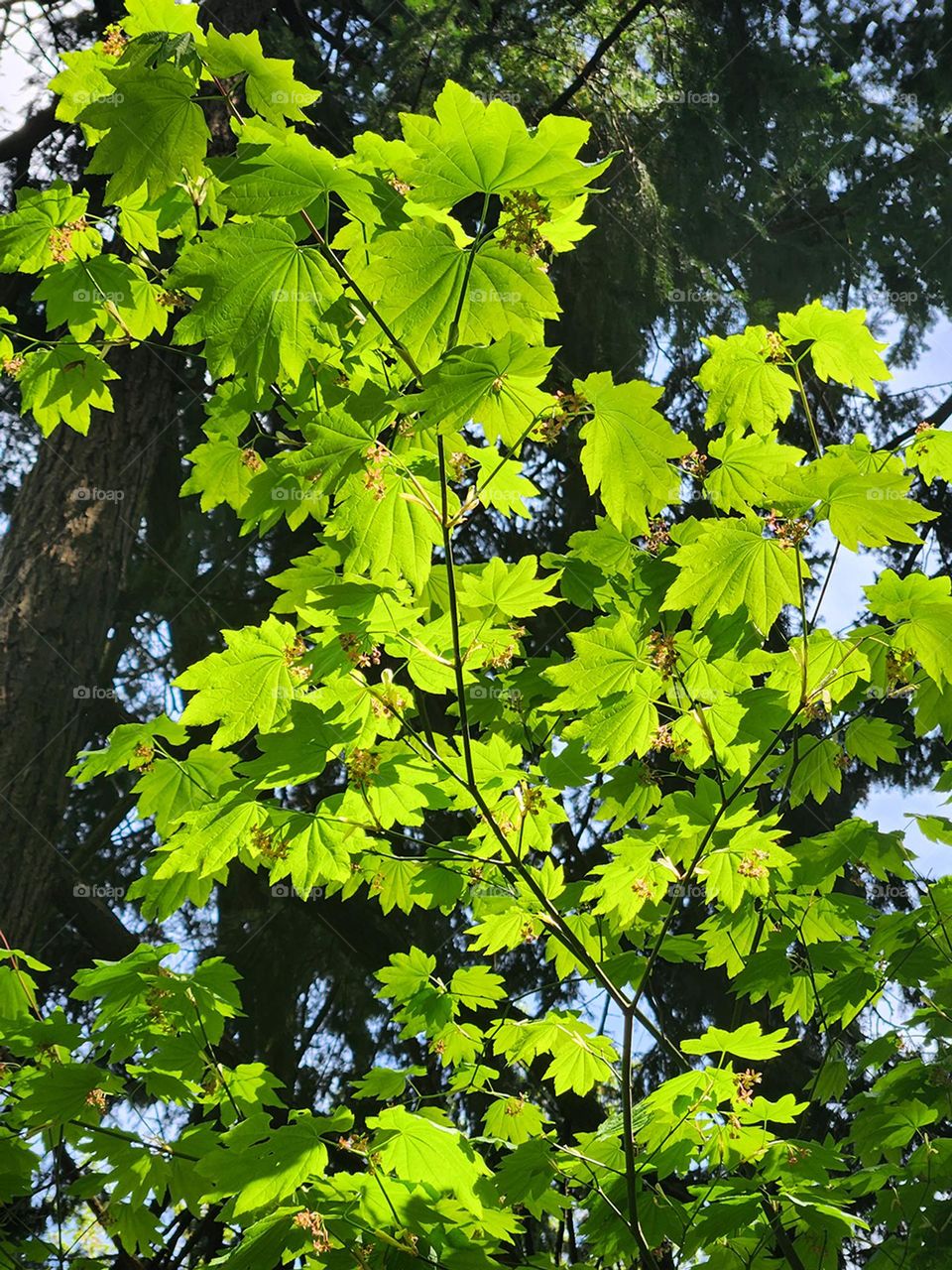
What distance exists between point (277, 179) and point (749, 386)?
3.52ft

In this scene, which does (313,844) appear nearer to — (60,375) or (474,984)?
(474,984)

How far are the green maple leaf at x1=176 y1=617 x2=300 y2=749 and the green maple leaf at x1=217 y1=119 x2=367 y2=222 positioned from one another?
634mm

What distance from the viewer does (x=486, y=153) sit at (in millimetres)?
1232

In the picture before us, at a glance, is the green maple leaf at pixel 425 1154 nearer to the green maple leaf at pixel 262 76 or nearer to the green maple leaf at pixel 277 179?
the green maple leaf at pixel 277 179

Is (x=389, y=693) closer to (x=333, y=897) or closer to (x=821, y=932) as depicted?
(x=821, y=932)

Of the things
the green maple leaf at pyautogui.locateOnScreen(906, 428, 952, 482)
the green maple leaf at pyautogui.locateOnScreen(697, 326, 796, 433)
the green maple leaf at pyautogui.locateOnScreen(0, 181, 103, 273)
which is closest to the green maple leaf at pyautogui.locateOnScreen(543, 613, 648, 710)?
the green maple leaf at pyautogui.locateOnScreen(697, 326, 796, 433)

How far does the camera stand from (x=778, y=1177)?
188 cm

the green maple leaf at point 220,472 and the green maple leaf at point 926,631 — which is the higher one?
the green maple leaf at point 220,472

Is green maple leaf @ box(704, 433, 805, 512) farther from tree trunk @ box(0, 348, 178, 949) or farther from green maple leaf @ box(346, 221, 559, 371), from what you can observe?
tree trunk @ box(0, 348, 178, 949)

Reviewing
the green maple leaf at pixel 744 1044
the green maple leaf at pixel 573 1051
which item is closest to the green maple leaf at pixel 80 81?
the green maple leaf at pixel 573 1051

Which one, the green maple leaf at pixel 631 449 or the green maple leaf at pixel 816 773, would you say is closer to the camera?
the green maple leaf at pixel 631 449

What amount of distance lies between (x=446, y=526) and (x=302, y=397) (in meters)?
0.54

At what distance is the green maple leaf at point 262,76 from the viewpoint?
5.45ft

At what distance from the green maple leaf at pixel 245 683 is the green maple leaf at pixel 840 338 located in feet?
3.75
